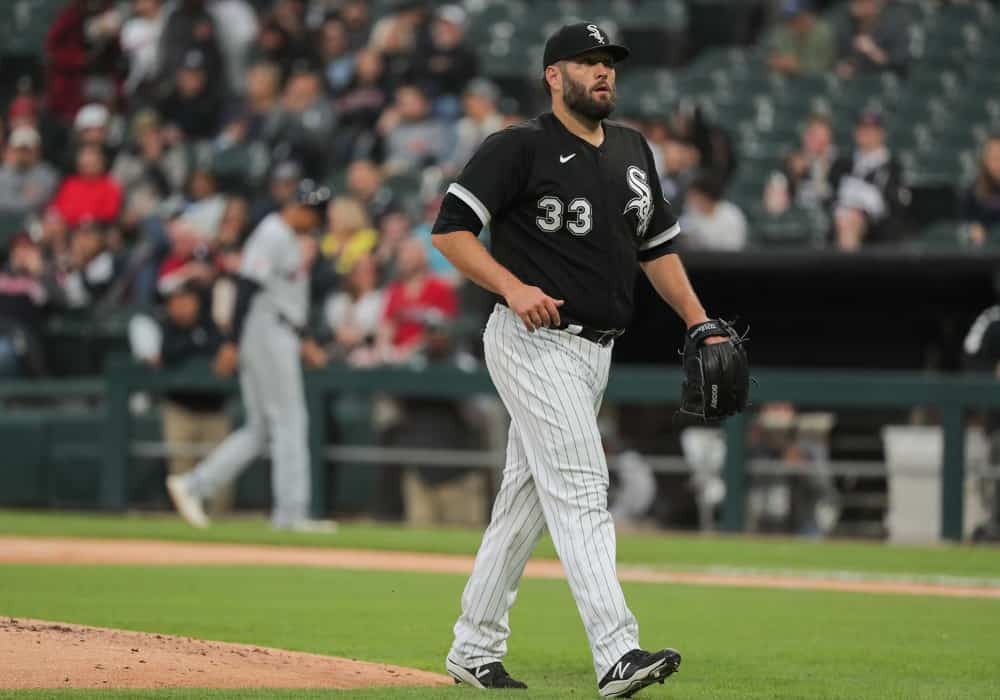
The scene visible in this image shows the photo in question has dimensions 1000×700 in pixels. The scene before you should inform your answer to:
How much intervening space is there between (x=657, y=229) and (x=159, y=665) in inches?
76.8

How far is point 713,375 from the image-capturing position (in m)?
5.48

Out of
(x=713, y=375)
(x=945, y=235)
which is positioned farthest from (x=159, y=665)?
(x=945, y=235)

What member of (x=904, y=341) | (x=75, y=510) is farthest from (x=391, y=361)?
(x=904, y=341)

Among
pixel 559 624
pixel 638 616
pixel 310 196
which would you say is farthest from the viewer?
pixel 310 196

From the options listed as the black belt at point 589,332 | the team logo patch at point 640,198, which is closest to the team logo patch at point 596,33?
the team logo patch at point 640,198

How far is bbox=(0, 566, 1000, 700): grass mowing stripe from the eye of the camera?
578cm

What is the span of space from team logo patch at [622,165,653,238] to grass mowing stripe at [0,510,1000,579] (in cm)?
498

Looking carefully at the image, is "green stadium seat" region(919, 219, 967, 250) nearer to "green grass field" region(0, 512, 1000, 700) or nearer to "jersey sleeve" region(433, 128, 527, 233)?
"green grass field" region(0, 512, 1000, 700)

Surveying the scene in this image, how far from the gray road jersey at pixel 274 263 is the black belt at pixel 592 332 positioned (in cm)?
675

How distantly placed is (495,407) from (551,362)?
7807mm

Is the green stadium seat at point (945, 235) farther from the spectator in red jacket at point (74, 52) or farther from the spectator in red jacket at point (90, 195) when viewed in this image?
the spectator in red jacket at point (74, 52)

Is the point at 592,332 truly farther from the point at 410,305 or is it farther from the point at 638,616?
the point at 410,305

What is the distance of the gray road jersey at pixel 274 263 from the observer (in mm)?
12031

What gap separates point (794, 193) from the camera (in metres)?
14.2
